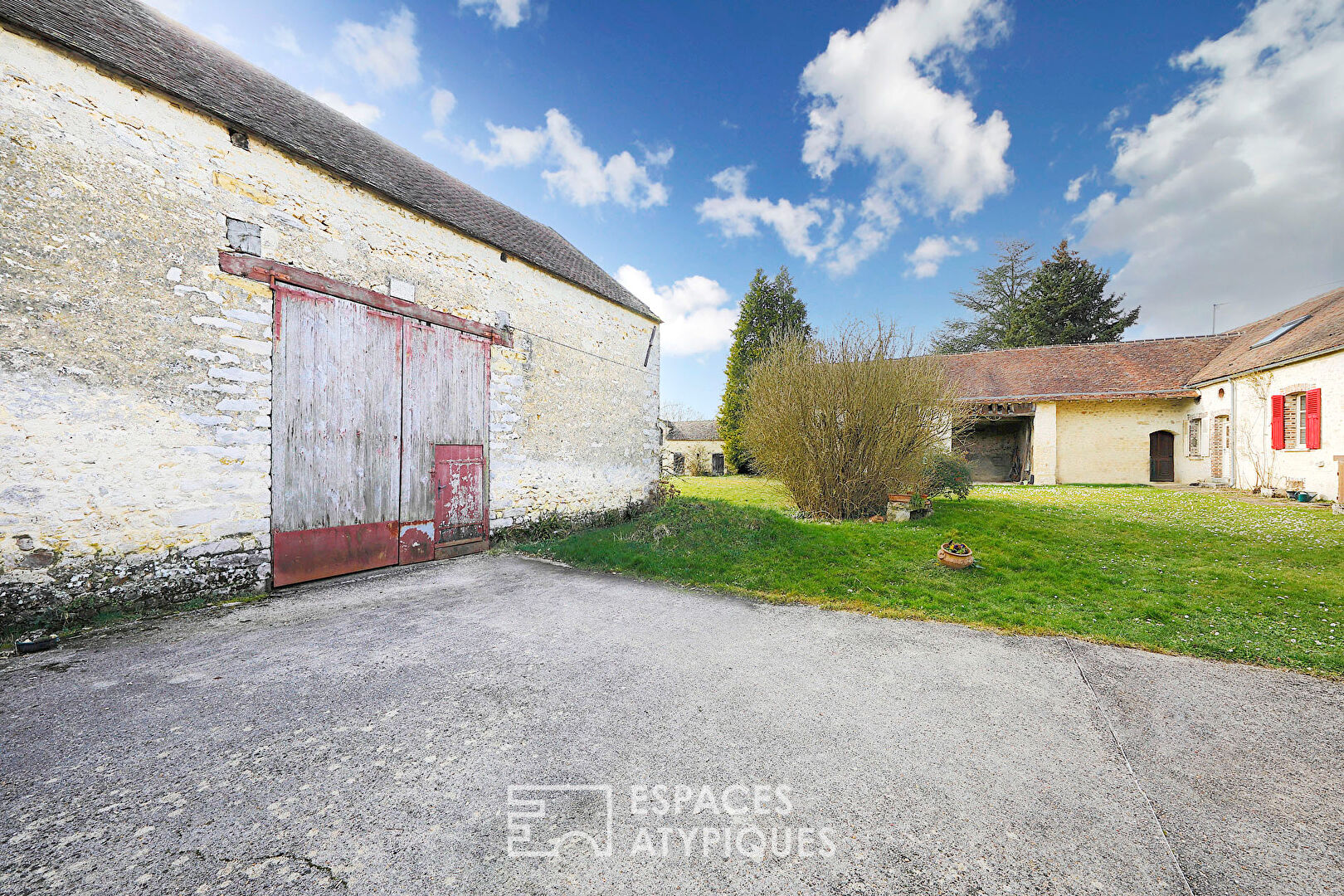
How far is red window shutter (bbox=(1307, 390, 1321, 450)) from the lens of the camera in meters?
11.0

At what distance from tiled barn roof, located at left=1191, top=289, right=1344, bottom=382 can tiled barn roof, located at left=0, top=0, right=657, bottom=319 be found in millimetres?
16231


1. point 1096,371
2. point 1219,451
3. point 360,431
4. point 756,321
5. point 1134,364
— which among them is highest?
point 756,321

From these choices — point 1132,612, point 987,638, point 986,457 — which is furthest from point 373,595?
point 986,457

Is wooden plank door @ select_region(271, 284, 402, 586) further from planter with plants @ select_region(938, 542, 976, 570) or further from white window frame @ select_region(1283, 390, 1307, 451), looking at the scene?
white window frame @ select_region(1283, 390, 1307, 451)

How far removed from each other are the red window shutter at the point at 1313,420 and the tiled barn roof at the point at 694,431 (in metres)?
21.2

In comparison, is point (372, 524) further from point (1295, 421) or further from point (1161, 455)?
point (1161, 455)

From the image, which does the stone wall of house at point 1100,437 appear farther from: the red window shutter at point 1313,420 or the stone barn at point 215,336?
the stone barn at point 215,336

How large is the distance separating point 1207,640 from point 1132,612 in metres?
0.62

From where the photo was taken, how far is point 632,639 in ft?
12.6

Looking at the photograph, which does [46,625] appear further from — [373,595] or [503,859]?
[503,859]

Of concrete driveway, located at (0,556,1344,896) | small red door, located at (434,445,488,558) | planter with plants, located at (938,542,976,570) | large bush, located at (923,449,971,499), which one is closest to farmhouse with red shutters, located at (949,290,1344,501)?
large bush, located at (923,449,971,499)

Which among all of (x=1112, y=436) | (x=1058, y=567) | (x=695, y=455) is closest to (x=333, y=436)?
(x=1058, y=567)

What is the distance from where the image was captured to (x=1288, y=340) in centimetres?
1283

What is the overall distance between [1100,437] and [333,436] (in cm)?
2103
